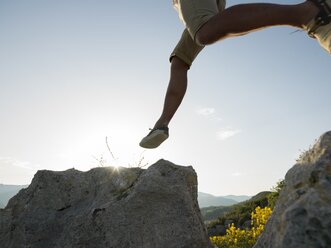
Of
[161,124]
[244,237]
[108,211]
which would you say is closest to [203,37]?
[161,124]

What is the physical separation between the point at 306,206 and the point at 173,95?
2470mm

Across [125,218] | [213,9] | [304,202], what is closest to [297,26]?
[213,9]

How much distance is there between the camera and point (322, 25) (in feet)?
8.27

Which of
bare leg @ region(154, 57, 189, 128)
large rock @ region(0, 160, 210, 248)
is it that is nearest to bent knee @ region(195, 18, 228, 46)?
bare leg @ region(154, 57, 189, 128)

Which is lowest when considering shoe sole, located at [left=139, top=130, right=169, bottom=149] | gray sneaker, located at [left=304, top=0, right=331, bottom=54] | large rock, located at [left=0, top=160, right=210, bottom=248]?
large rock, located at [left=0, top=160, right=210, bottom=248]

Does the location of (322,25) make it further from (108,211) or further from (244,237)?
(244,237)

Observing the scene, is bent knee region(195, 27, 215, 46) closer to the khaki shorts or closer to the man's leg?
the khaki shorts

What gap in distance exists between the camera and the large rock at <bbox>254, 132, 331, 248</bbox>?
5.28 ft

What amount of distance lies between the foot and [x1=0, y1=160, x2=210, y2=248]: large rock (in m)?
0.24

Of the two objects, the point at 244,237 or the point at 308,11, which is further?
the point at 244,237

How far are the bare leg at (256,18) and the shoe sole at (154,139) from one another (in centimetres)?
132

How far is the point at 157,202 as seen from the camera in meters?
3.70

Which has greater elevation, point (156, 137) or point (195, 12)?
point (195, 12)

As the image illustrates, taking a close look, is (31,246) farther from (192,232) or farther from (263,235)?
(263,235)
